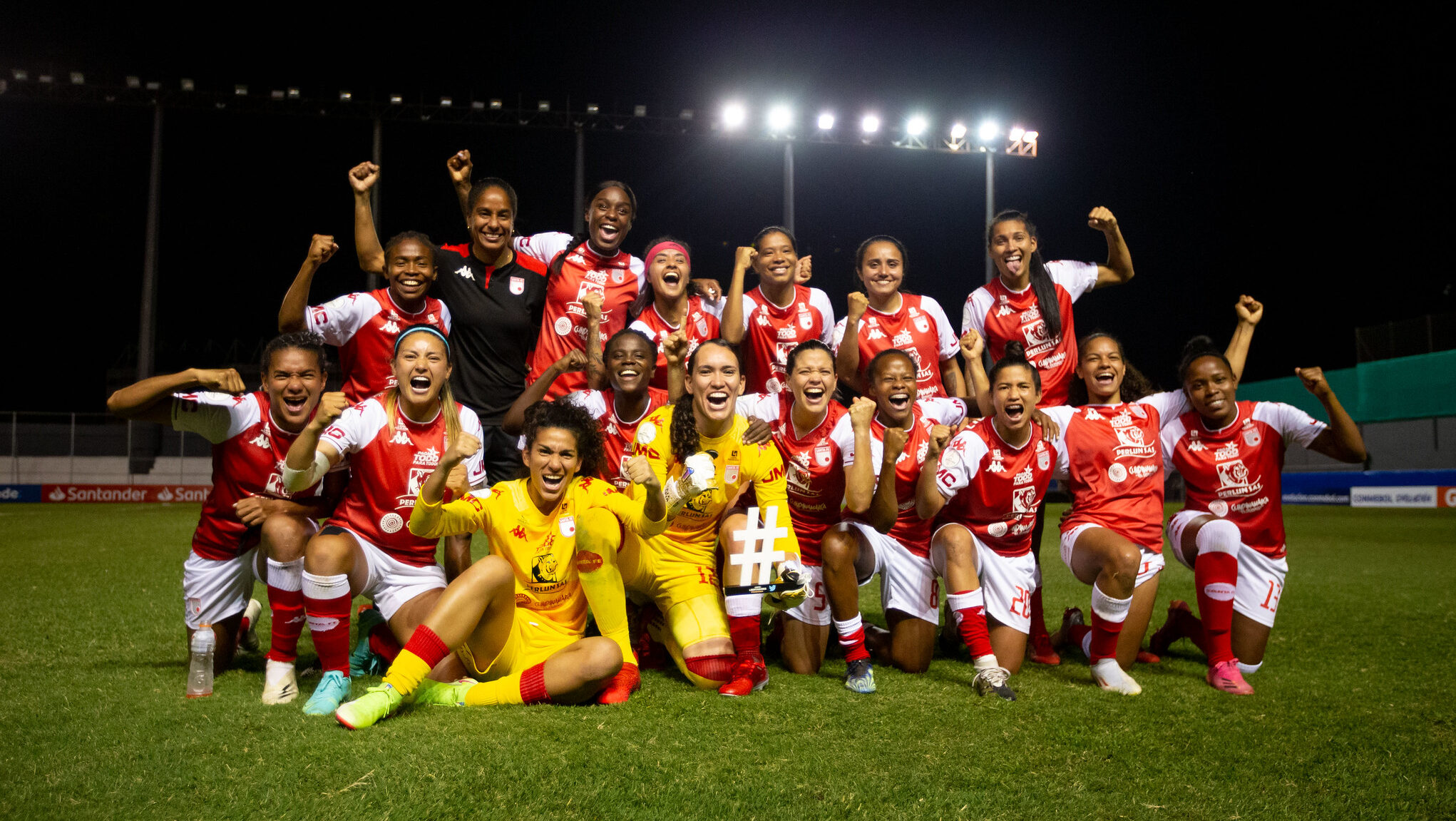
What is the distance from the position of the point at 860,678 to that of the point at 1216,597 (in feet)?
6.18

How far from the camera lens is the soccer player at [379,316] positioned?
482 cm

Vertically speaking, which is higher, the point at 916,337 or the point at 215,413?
the point at 916,337

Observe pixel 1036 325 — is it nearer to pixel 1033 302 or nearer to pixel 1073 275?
pixel 1033 302

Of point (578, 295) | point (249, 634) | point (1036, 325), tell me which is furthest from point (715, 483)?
point (249, 634)

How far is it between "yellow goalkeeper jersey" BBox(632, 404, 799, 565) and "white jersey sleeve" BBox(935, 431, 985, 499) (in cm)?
79

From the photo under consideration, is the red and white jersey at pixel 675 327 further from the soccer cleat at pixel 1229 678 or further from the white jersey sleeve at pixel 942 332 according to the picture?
the soccer cleat at pixel 1229 678

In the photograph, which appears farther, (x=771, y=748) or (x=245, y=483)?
(x=245, y=483)

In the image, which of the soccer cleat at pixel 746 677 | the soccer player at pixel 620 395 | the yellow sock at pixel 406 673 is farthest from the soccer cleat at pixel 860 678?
the yellow sock at pixel 406 673

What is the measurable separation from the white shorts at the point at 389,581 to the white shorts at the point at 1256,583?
3.79 m

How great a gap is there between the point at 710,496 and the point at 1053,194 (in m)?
26.8

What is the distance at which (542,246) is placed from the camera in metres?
5.65

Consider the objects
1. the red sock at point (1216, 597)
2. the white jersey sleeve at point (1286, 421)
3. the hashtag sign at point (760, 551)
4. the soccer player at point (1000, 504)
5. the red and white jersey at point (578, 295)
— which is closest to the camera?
the hashtag sign at point (760, 551)

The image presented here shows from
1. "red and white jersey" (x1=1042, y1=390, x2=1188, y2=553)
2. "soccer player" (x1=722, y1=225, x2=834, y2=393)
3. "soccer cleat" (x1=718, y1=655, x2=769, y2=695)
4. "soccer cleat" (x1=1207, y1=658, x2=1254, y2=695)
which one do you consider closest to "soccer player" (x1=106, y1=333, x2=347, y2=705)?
"soccer cleat" (x1=718, y1=655, x2=769, y2=695)

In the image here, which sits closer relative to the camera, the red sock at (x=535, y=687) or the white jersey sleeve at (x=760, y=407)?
the red sock at (x=535, y=687)
